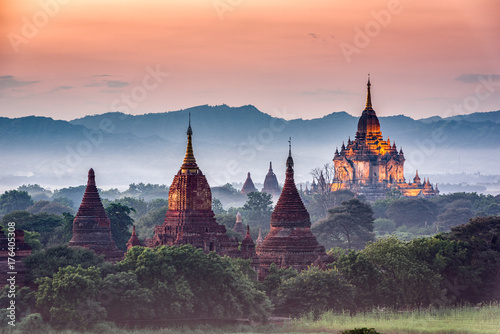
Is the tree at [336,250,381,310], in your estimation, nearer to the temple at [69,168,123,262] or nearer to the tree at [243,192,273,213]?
the temple at [69,168,123,262]

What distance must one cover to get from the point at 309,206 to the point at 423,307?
119 m

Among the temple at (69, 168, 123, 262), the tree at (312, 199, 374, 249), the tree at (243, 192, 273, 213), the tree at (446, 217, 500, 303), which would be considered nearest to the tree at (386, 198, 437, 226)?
the tree at (243, 192, 273, 213)

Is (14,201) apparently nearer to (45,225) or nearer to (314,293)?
(45,225)

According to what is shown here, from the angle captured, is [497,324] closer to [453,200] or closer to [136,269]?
[136,269]

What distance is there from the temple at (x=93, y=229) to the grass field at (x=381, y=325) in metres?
16.3

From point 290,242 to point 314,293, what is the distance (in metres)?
10.3

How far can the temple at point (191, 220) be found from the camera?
75.1 m

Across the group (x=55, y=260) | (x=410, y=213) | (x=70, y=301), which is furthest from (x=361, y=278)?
(x=410, y=213)

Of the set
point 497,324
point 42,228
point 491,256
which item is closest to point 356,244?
point 42,228

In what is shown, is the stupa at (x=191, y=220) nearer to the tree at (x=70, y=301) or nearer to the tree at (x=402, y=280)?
the tree at (x=402, y=280)

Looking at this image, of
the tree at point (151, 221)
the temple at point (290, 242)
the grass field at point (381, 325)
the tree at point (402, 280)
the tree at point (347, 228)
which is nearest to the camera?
the grass field at point (381, 325)

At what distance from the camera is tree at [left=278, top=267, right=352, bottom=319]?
219ft

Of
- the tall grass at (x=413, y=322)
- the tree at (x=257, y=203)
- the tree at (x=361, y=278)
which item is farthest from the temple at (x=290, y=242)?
the tree at (x=257, y=203)

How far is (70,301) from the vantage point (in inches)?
2324
